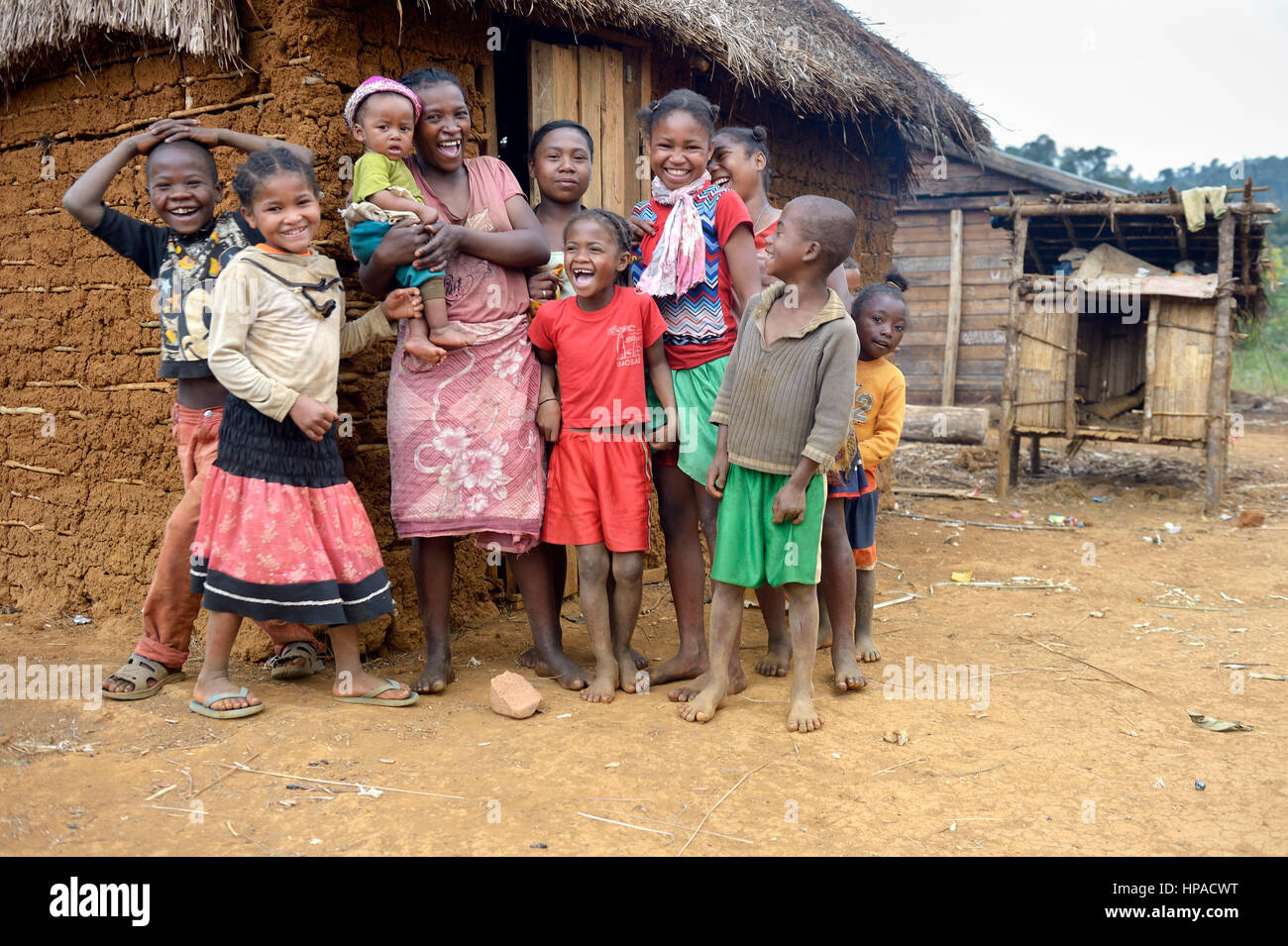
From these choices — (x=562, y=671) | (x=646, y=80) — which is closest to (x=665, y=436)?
(x=562, y=671)

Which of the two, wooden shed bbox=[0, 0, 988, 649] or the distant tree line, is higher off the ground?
the distant tree line

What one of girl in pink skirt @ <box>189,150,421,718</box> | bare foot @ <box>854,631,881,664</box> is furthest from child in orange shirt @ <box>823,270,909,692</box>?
girl in pink skirt @ <box>189,150,421,718</box>

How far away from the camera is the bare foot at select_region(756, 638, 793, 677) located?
12.3 feet

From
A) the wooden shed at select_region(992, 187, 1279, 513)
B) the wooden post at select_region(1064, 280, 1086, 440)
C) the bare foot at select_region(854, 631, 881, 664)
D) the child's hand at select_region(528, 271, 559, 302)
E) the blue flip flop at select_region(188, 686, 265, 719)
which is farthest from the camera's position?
the wooden post at select_region(1064, 280, 1086, 440)

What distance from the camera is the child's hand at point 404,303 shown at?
10.3 feet

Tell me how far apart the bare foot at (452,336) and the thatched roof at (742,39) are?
118cm

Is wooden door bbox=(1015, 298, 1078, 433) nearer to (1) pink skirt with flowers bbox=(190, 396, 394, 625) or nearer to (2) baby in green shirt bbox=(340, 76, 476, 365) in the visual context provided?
(2) baby in green shirt bbox=(340, 76, 476, 365)

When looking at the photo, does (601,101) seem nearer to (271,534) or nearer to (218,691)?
(271,534)

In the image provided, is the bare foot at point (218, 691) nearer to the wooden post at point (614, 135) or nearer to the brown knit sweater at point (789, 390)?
the brown knit sweater at point (789, 390)

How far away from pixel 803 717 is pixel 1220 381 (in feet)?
19.7

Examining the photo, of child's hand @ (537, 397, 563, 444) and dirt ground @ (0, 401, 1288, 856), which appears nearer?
dirt ground @ (0, 401, 1288, 856)

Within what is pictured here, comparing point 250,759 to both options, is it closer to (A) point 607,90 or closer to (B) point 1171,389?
(A) point 607,90

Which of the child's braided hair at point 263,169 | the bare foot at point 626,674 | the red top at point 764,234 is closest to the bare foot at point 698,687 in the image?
the bare foot at point 626,674

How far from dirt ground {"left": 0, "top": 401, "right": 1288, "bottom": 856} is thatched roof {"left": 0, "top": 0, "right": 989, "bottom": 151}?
238cm
